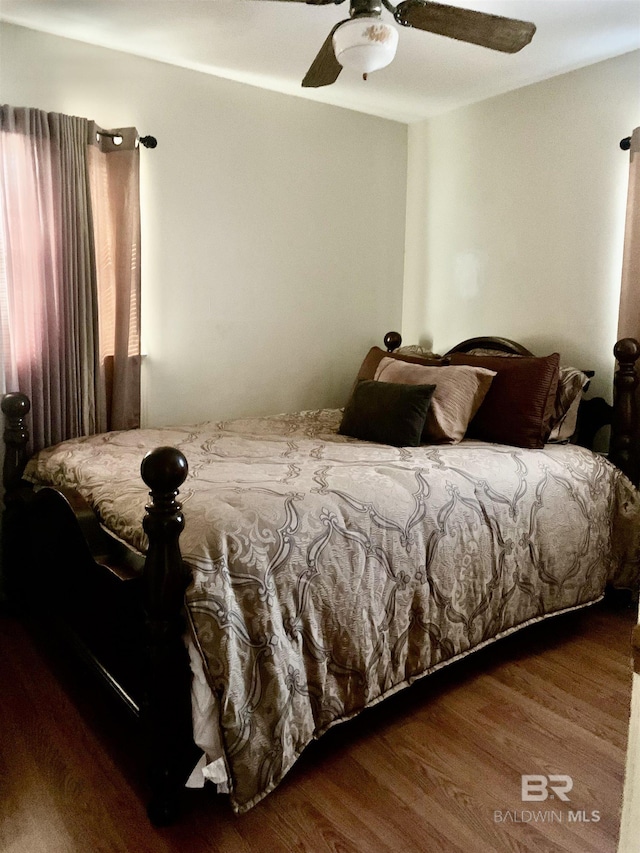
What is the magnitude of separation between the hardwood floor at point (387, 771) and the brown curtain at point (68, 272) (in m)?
1.08

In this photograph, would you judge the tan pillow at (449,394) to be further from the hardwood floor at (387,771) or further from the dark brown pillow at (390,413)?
the hardwood floor at (387,771)

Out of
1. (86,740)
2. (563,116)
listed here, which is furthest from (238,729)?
(563,116)

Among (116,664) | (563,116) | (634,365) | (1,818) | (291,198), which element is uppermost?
(563,116)

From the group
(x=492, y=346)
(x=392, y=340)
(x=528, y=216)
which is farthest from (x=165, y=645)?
(x=528, y=216)

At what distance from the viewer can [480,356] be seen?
9.93ft

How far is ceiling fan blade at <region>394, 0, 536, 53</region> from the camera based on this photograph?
175cm

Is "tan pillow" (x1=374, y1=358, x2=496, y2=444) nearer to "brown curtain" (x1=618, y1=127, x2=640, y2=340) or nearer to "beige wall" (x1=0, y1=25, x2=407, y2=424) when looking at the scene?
"brown curtain" (x1=618, y1=127, x2=640, y2=340)

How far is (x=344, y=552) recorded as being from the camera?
1.80m

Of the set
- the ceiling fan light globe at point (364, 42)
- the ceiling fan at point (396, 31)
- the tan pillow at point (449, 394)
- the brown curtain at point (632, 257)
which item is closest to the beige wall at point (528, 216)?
the brown curtain at point (632, 257)

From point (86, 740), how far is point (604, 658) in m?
1.78

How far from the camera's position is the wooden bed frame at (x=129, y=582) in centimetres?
148

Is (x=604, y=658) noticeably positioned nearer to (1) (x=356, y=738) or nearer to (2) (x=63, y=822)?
(1) (x=356, y=738)

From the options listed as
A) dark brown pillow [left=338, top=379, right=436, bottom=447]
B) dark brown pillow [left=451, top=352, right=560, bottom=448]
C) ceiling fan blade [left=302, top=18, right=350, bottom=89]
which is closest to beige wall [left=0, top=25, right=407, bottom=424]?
dark brown pillow [left=338, top=379, right=436, bottom=447]

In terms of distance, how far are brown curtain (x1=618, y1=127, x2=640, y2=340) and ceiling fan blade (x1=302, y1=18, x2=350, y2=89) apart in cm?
141
